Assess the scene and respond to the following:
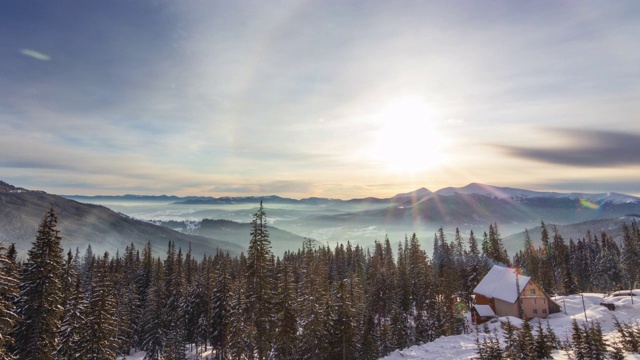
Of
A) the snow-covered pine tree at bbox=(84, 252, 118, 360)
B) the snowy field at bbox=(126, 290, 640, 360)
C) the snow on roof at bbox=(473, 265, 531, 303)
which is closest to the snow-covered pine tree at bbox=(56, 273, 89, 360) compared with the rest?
the snow-covered pine tree at bbox=(84, 252, 118, 360)

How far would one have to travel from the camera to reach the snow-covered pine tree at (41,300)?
27.2 metres

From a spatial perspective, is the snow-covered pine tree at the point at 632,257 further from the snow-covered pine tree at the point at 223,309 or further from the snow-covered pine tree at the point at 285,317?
the snow-covered pine tree at the point at 223,309

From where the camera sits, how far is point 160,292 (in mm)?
64188

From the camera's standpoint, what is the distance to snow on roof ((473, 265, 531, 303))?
2507 inches

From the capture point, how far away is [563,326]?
52.4m

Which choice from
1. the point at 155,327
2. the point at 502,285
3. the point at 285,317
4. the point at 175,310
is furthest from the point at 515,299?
the point at 155,327

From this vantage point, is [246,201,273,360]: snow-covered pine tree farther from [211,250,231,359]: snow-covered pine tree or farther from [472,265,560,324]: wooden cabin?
[472,265,560,324]: wooden cabin

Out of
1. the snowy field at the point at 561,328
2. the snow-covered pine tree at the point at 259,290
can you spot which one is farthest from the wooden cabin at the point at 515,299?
the snow-covered pine tree at the point at 259,290

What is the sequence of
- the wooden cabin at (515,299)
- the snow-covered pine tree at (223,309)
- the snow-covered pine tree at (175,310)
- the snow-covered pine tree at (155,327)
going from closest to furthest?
1. the snow-covered pine tree at (223,309)
2. the snow-covered pine tree at (175,310)
3. the snow-covered pine tree at (155,327)
4. the wooden cabin at (515,299)

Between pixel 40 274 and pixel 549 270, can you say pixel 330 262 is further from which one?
pixel 40 274

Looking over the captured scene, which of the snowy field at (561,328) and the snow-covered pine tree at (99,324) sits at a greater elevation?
the snow-covered pine tree at (99,324)

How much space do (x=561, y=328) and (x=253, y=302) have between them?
47.9 meters

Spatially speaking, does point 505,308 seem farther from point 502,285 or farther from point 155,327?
point 155,327

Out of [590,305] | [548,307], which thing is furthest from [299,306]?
[590,305]
